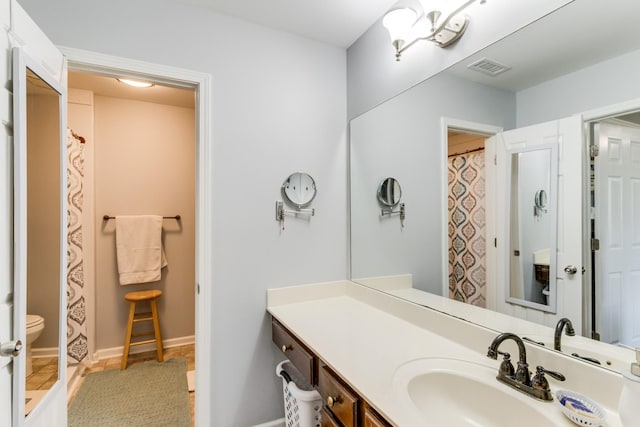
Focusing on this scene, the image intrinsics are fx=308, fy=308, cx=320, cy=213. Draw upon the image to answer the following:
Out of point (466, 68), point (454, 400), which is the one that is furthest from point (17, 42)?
point (454, 400)

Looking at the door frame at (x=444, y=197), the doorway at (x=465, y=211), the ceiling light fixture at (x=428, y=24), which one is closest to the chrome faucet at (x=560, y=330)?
the doorway at (x=465, y=211)

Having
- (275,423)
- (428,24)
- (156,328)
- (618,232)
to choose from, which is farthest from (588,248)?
(156,328)

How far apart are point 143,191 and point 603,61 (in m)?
3.37

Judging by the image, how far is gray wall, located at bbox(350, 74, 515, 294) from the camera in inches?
53.7

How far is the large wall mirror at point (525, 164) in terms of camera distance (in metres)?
0.94

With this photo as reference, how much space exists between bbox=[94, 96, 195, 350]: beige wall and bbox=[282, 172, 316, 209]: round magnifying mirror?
175 centimetres

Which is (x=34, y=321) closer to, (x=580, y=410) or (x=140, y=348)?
(x=580, y=410)

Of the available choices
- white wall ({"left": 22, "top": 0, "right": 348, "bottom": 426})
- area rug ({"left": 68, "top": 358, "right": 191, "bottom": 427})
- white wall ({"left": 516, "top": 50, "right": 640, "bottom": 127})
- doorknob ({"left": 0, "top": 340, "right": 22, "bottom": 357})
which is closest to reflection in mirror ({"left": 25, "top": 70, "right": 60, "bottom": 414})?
doorknob ({"left": 0, "top": 340, "right": 22, "bottom": 357})

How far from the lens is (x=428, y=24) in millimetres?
1468

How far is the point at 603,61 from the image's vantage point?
0.94m

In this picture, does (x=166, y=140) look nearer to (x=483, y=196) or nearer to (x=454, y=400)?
(x=483, y=196)

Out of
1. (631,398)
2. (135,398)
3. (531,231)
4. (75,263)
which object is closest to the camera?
(631,398)

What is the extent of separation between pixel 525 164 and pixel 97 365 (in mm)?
3559

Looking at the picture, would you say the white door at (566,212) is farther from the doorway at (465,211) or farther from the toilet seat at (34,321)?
the toilet seat at (34,321)
